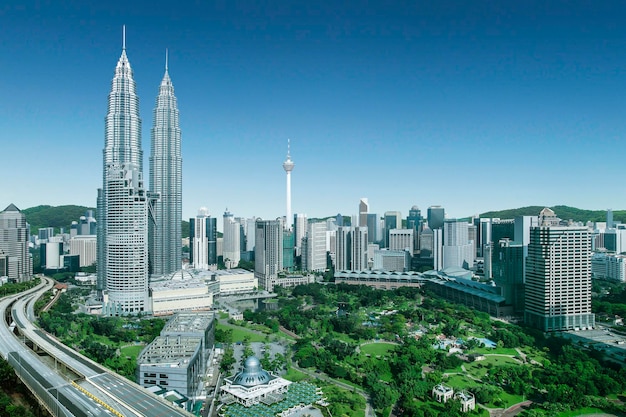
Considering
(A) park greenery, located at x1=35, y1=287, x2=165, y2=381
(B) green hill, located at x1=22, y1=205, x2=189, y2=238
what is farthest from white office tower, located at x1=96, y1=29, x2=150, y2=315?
(B) green hill, located at x1=22, y1=205, x2=189, y2=238

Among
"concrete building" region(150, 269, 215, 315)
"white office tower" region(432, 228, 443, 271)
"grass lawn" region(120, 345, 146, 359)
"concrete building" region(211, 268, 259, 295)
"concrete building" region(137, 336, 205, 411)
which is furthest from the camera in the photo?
"white office tower" region(432, 228, 443, 271)

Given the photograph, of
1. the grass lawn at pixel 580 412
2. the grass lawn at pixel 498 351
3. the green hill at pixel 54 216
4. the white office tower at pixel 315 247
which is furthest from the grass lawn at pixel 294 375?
the green hill at pixel 54 216

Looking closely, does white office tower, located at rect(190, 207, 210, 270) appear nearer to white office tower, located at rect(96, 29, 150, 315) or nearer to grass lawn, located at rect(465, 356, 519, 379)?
white office tower, located at rect(96, 29, 150, 315)

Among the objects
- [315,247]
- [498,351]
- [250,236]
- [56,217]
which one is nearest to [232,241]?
[250,236]

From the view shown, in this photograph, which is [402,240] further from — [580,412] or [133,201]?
[580,412]

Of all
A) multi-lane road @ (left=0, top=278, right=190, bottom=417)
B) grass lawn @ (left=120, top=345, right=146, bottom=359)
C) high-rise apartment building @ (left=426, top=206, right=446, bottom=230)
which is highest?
high-rise apartment building @ (left=426, top=206, right=446, bottom=230)

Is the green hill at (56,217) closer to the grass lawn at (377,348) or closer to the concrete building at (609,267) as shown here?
the concrete building at (609,267)
